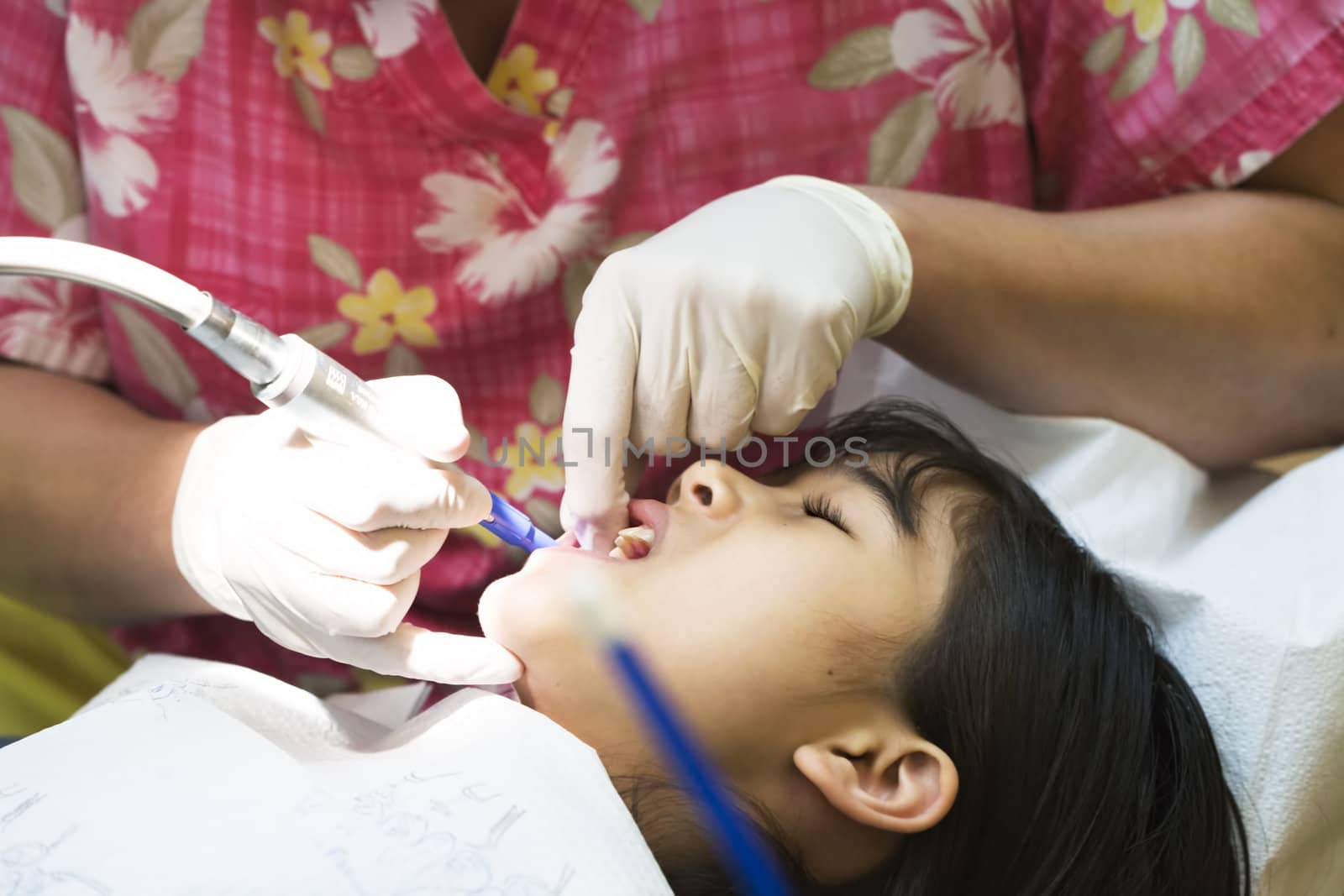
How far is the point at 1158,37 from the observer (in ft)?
3.07

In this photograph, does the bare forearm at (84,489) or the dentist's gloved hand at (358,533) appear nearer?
the dentist's gloved hand at (358,533)

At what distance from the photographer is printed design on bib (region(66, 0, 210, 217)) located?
34.9 inches

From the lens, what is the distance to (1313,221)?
974mm

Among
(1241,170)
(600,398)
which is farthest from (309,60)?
(1241,170)

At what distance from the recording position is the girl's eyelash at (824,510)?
817 mm

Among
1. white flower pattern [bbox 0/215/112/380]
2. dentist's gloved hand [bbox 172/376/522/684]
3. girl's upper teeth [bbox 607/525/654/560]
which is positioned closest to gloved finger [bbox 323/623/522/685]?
dentist's gloved hand [bbox 172/376/522/684]

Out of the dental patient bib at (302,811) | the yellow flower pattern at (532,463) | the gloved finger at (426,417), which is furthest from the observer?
the yellow flower pattern at (532,463)

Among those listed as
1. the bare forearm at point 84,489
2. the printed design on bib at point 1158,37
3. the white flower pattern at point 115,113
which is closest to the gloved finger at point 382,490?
the bare forearm at point 84,489

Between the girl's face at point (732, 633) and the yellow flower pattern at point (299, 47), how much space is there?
20.8 inches

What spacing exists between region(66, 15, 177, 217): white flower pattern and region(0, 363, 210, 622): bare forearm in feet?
0.65

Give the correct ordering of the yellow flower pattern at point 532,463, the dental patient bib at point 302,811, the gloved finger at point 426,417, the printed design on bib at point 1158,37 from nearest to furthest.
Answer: the dental patient bib at point 302,811 → the gloved finger at point 426,417 → the printed design on bib at point 1158,37 → the yellow flower pattern at point 532,463

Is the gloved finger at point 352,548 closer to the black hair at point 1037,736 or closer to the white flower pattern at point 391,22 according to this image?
the black hair at point 1037,736

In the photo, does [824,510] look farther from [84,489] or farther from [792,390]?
[84,489]

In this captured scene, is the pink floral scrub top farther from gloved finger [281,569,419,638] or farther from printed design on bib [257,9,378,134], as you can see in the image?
gloved finger [281,569,419,638]
